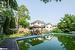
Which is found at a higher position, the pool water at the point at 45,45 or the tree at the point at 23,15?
the tree at the point at 23,15

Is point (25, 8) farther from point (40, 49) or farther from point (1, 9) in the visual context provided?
point (40, 49)

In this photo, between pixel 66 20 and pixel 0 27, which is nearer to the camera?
pixel 0 27

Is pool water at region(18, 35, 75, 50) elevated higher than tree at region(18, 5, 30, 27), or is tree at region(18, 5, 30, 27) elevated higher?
tree at region(18, 5, 30, 27)

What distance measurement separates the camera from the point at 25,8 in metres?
67.9

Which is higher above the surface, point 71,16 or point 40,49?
point 71,16

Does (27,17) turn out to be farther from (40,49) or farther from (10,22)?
(40,49)

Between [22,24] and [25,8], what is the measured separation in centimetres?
555

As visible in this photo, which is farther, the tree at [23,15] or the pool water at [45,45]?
the tree at [23,15]

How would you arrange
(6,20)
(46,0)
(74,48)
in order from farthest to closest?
(6,20) < (46,0) < (74,48)

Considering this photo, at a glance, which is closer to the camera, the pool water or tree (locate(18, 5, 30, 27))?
the pool water

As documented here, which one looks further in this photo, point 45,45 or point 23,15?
point 23,15

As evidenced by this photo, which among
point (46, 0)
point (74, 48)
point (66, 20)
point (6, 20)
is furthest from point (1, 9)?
point (66, 20)

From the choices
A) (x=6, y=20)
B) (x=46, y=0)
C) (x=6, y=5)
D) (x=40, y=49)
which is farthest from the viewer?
(x=6, y=20)

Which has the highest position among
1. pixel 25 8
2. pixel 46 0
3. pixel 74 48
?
pixel 25 8
